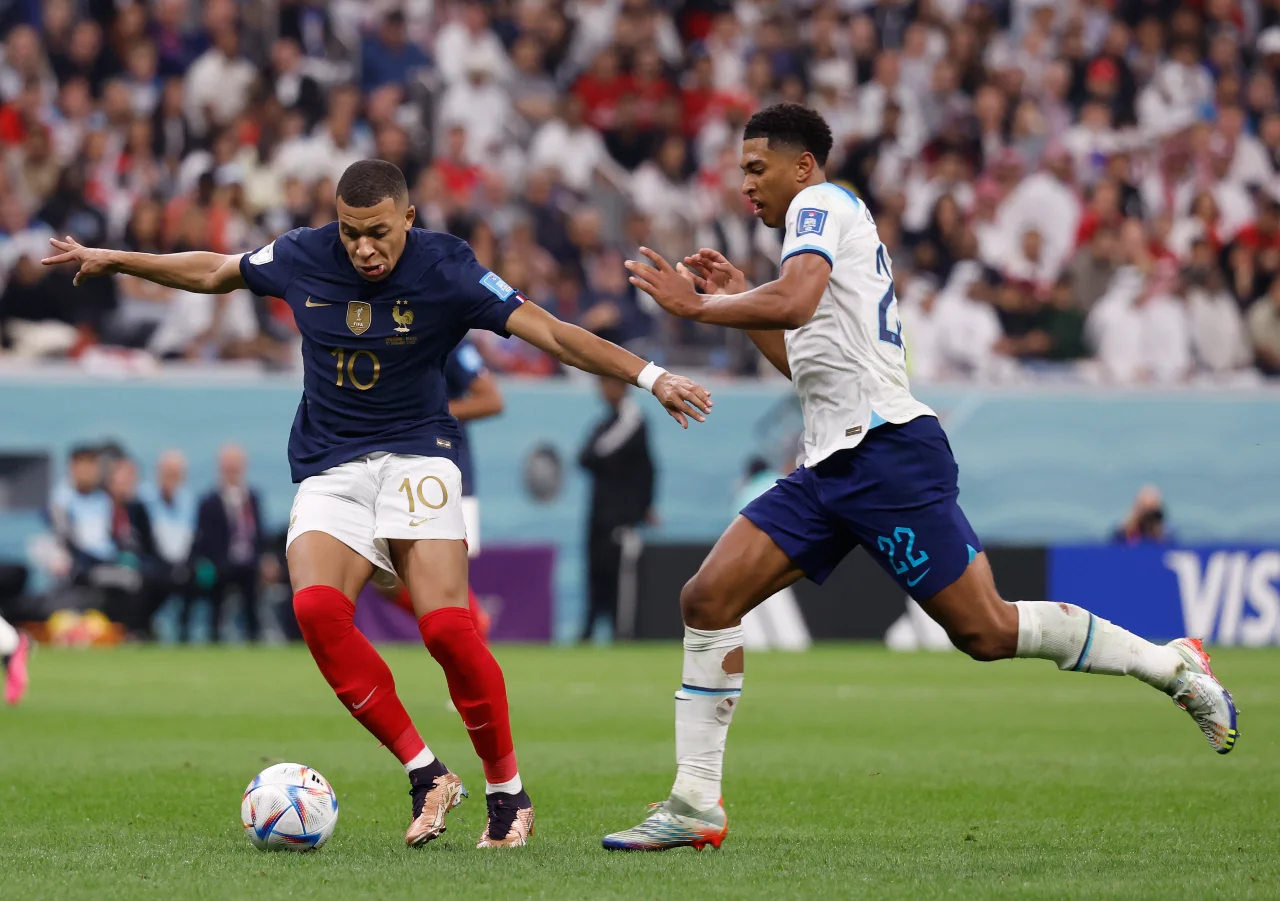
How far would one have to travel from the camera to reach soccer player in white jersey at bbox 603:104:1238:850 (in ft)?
20.9

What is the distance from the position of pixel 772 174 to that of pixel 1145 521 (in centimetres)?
1425

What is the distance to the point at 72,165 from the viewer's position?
18156 millimetres

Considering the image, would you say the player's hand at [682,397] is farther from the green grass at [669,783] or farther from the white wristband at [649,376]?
the green grass at [669,783]

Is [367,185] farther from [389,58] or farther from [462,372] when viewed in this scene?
[389,58]

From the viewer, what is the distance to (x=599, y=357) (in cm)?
633

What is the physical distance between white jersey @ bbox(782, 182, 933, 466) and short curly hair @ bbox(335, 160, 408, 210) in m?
1.41

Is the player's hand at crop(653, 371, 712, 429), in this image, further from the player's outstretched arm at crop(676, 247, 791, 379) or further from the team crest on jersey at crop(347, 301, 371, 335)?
the team crest on jersey at crop(347, 301, 371, 335)

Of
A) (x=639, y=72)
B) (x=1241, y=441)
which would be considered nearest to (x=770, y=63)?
(x=639, y=72)

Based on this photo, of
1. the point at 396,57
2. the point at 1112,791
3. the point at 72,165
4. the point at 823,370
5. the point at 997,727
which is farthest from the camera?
the point at 396,57

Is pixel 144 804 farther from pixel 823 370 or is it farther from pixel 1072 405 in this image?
pixel 1072 405

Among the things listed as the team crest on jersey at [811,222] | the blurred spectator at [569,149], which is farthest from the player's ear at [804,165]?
the blurred spectator at [569,149]

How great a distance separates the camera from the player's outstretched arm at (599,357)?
243 inches

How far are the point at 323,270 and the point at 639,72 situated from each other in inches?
619

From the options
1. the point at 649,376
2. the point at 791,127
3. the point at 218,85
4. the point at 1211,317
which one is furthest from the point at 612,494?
the point at 649,376
